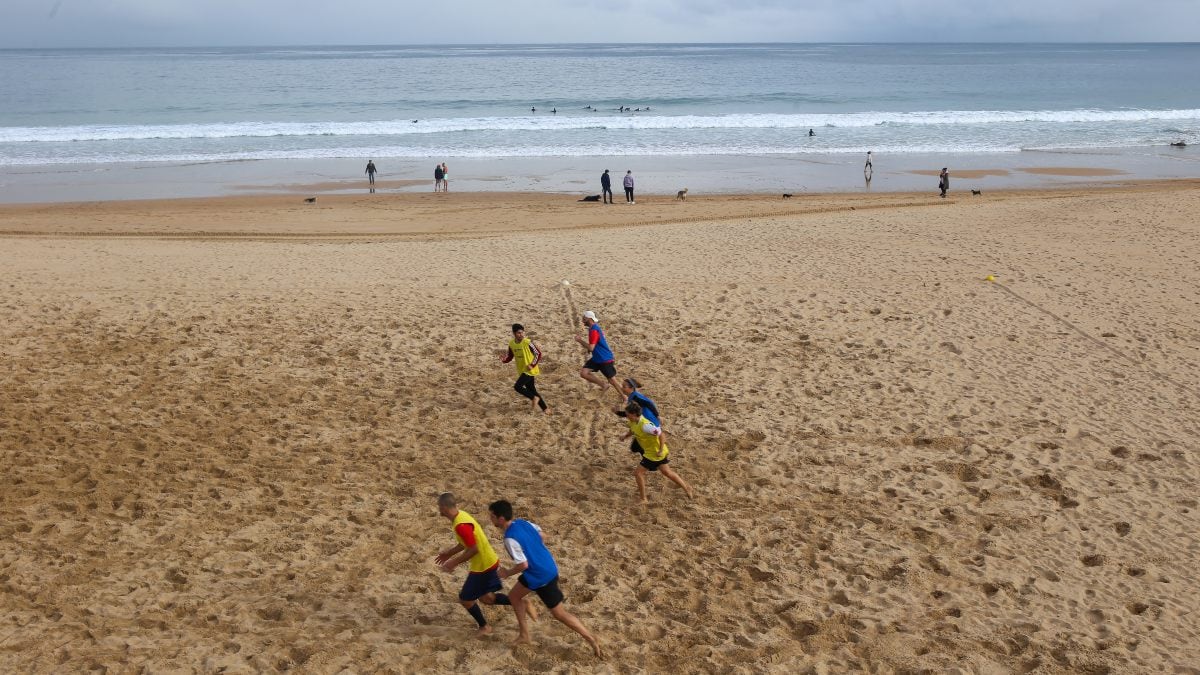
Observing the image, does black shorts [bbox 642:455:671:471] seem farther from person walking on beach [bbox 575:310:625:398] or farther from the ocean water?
the ocean water

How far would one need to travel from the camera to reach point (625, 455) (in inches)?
402

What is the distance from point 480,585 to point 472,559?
21cm

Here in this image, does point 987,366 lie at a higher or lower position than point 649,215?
lower

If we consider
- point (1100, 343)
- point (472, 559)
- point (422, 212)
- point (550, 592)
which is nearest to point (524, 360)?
point (472, 559)

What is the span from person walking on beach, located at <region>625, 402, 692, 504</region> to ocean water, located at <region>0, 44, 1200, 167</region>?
105ft

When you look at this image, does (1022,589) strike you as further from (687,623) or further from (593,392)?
(593,392)

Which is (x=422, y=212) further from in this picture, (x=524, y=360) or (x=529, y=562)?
(x=529, y=562)

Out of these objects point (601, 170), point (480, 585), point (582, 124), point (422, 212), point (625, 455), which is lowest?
point (625, 455)

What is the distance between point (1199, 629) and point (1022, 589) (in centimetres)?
121

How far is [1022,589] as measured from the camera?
7402mm

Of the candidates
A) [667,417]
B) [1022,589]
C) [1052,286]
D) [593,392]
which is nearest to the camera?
[1022,589]

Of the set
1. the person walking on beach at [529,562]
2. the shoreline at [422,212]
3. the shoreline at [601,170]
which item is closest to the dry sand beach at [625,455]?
the person walking on beach at [529,562]

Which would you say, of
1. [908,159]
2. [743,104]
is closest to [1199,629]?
[908,159]

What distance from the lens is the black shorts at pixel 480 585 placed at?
260 inches
